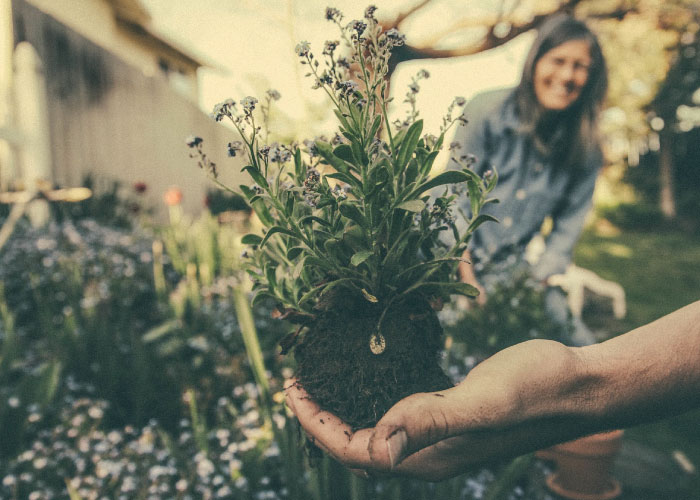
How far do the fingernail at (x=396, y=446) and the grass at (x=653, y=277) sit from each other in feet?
7.34

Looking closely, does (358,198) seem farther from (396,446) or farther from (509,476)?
(509,476)

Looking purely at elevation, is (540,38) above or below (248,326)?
above

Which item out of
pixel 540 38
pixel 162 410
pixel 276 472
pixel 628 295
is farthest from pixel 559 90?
pixel 628 295

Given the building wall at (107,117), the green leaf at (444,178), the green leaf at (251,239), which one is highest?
the building wall at (107,117)

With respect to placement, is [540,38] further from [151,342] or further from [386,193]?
[151,342]

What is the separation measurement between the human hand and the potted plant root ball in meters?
0.09

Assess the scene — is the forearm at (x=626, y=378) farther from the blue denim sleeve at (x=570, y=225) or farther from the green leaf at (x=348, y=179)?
the blue denim sleeve at (x=570, y=225)

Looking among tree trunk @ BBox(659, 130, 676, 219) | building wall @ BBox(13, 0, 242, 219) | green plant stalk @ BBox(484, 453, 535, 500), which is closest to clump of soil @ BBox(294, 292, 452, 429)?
green plant stalk @ BBox(484, 453, 535, 500)

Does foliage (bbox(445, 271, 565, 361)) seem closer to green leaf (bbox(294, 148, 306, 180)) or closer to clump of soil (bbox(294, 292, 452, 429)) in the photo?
clump of soil (bbox(294, 292, 452, 429))

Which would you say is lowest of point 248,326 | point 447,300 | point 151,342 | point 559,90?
point 151,342

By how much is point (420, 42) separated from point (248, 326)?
356cm

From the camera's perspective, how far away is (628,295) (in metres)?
5.69

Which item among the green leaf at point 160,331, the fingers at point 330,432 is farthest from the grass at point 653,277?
the green leaf at point 160,331

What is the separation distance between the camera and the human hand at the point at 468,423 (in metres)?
0.75
